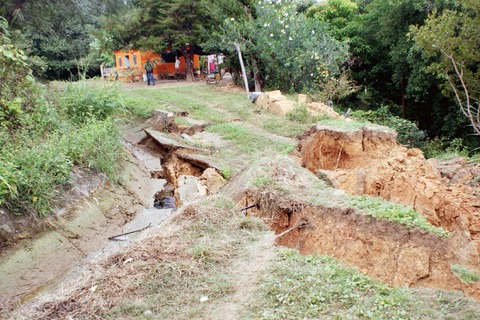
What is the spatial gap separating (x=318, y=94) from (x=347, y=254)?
33.4 feet

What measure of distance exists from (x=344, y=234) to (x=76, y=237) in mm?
4112

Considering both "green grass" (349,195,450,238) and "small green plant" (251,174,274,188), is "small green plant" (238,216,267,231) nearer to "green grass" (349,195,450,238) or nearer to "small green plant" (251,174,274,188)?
"small green plant" (251,174,274,188)

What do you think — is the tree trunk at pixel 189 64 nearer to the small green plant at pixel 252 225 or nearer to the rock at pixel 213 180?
the rock at pixel 213 180

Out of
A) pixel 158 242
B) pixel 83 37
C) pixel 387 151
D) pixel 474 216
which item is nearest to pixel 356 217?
pixel 474 216

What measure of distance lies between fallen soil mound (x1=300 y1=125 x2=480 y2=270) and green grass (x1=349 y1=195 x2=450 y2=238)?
278 mm

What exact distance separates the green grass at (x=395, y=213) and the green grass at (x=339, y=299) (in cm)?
104

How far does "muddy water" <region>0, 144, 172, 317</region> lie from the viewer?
5.38m

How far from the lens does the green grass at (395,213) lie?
422 centimetres

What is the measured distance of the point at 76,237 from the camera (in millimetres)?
6367

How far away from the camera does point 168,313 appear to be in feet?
11.2

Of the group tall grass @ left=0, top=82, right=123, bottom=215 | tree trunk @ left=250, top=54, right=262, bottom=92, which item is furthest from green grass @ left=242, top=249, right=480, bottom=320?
tree trunk @ left=250, top=54, right=262, bottom=92

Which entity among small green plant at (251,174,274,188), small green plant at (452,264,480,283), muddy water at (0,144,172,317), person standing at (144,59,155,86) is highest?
person standing at (144,59,155,86)

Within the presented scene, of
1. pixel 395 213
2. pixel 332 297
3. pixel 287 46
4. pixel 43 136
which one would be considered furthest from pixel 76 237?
pixel 287 46

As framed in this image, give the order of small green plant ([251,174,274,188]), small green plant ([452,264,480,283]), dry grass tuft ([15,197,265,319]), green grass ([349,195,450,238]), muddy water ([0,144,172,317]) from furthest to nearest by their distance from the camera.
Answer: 1. small green plant ([251,174,274,188])
2. muddy water ([0,144,172,317])
3. green grass ([349,195,450,238])
4. small green plant ([452,264,480,283])
5. dry grass tuft ([15,197,265,319])
